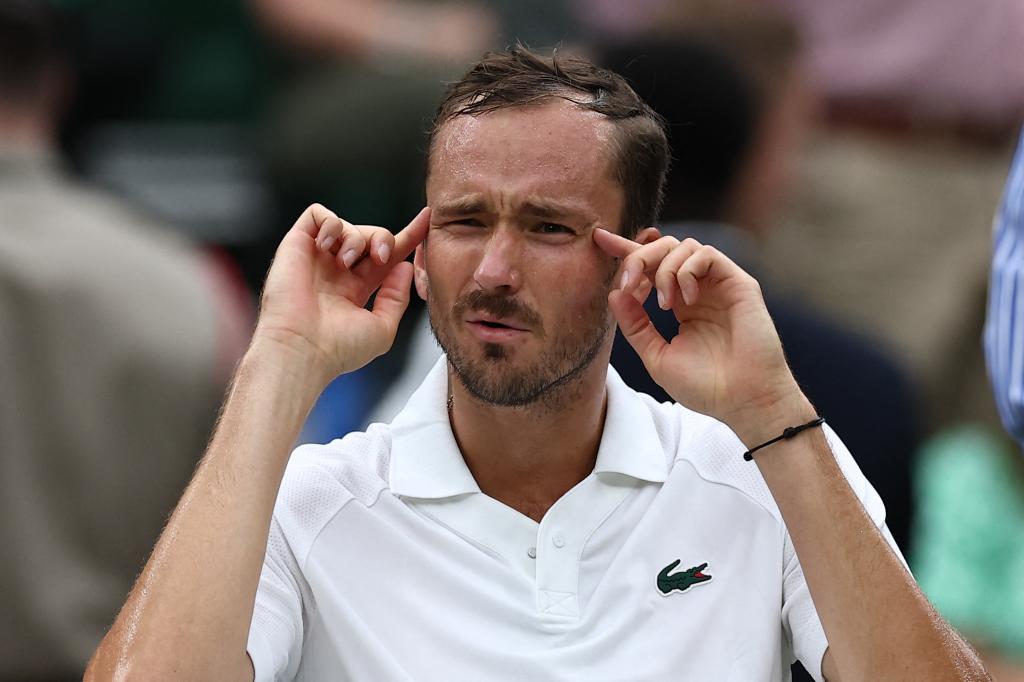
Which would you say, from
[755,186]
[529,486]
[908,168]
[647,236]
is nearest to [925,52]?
[908,168]

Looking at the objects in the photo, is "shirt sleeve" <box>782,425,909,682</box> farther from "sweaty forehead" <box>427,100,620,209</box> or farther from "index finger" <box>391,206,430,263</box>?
"index finger" <box>391,206,430,263</box>

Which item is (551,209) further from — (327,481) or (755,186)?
(755,186)

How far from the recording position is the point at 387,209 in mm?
6473

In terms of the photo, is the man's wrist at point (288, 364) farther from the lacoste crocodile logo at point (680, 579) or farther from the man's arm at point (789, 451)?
the lacoste crocodile logo at point (680, 579)

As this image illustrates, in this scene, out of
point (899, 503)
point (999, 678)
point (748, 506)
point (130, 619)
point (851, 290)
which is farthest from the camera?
point (851, 290)

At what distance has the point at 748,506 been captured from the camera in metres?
3.01

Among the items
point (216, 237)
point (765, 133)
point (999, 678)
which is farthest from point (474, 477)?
point (216, 237)

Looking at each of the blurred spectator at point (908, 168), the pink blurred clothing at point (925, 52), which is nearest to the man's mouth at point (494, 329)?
the blurred spectator at point (908, 168)

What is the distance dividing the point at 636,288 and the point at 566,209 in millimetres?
177

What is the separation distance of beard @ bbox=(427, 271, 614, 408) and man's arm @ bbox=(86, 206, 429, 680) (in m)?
0.15

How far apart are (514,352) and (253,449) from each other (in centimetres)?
46

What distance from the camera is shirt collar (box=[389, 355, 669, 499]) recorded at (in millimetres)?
3031

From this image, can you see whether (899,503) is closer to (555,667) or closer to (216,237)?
(555,667)

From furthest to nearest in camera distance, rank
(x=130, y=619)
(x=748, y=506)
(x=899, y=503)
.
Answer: (x=899, y=503), (x=748, y=506), (x=130, y=619)
